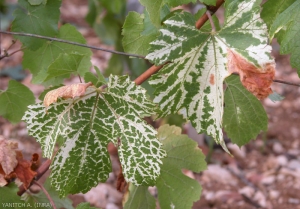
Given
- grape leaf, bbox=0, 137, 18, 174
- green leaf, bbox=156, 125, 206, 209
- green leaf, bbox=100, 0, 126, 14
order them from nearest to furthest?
grape leaf, bbox=0, 137, 18, 174
green leaf, bbox=156, 125, 206, 209
green leaf, bbox=100, 0, 126, 14

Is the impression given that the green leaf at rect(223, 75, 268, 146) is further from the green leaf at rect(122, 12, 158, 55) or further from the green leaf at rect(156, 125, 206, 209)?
the green leaf at rect(122, 12, 158, 55)

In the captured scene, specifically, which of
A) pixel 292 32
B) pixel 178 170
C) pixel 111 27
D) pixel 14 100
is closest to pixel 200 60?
pixel 292 32

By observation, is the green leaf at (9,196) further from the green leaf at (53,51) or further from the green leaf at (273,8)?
the green leaf at (273,8)

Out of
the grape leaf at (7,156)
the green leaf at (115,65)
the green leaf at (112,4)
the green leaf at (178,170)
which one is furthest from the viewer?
the green leaf at (115,65)

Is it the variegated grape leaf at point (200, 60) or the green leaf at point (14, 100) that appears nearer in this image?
the variegated grape leaf at point (200, 60)

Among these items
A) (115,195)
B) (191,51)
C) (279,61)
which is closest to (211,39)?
(191,51)

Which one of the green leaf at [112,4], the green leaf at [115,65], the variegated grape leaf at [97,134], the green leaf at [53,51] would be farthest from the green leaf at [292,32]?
the green leaf at [115,65]

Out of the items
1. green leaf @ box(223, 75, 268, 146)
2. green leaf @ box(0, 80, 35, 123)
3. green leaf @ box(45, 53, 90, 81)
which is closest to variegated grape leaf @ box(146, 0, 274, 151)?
green leaf @ box(45, 53, 90, 81)

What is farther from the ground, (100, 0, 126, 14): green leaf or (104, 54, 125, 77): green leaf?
(100, 0, 126, 14): green leaf
